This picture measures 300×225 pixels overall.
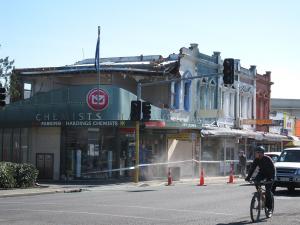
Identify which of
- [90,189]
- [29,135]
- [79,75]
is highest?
[79,75]

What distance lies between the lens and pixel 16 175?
85.6 ft

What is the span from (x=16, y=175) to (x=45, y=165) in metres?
6.99

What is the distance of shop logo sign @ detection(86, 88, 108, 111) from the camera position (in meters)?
32.1

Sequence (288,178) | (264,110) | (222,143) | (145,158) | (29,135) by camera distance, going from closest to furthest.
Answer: (288,178) → (29,135) → (145,158) → (222,143) → (264,110)

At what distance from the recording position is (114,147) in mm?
33969

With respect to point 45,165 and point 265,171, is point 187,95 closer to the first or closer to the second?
point 45,165

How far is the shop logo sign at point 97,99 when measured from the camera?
105ft

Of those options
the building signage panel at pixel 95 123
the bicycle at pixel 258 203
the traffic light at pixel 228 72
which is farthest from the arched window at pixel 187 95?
the bicycle at pixel 258 203

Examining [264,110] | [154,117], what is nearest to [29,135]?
[154,117]

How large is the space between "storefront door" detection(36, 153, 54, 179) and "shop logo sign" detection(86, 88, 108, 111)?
375 cm

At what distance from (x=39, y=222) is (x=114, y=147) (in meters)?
20.6

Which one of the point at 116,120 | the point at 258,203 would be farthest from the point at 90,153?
the point at 258,203

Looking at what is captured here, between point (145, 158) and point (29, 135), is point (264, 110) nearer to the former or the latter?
point (145, 158)

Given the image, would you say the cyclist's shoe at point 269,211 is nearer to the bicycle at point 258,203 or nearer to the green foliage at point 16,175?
the bicycle at point 258,203
